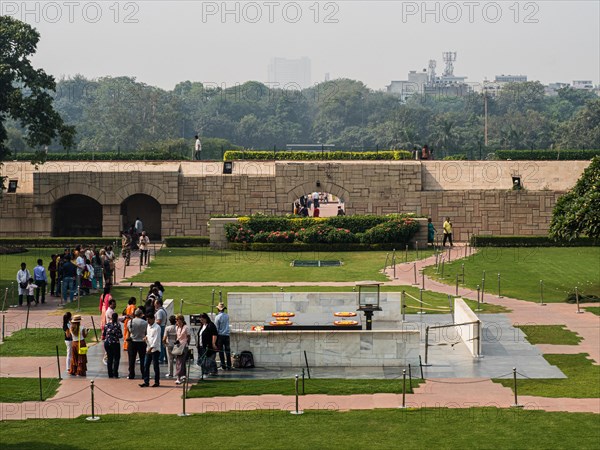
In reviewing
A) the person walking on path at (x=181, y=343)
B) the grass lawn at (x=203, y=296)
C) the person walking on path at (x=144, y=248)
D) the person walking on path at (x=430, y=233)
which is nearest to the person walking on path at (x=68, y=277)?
the grass lawn at (x=203, y=296)

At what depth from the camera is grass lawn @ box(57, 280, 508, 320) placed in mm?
29578

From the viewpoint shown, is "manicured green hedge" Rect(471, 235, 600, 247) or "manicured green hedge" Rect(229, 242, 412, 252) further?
"manicured green hedge" Rect(471, 235, 600, 247)

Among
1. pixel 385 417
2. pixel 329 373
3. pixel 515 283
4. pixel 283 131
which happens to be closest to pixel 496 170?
pixel 515 283

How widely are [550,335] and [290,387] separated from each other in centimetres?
792

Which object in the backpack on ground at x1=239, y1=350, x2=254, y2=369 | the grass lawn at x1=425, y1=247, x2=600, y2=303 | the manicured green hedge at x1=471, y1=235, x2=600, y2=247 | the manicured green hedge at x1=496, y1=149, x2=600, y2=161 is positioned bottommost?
the backpack on ground at x1=239, y1=350, x2=254, y2=369

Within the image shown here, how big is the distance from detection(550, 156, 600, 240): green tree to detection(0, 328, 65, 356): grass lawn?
14.6 meters

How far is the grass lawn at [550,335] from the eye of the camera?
25.2 meters

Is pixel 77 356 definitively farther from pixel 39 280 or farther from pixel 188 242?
pixel 188 242

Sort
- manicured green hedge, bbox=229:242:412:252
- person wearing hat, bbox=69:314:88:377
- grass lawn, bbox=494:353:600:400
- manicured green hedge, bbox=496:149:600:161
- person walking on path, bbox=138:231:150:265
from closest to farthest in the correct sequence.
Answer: grass lawn, bbox=494:353:600:400 → person wearing hat, bbox=69:314:88:377 → person walking on path, bbox=138:231:150:265 → manicured green hedge, bbox=229:242:412:252 → manicured green hedge, bbox=496:149:600:161

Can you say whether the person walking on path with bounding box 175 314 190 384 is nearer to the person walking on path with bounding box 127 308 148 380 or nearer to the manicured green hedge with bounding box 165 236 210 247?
the person walking on path with bounding box 127 308 148 380

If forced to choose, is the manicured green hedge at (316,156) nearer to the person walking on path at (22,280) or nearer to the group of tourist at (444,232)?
the group of tourist at (444,232)

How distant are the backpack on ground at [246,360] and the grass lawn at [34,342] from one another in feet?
13.8

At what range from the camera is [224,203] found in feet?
158

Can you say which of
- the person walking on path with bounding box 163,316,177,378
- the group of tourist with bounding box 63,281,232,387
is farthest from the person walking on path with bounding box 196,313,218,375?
the person walking on path with bounding box 163,316,177,378
